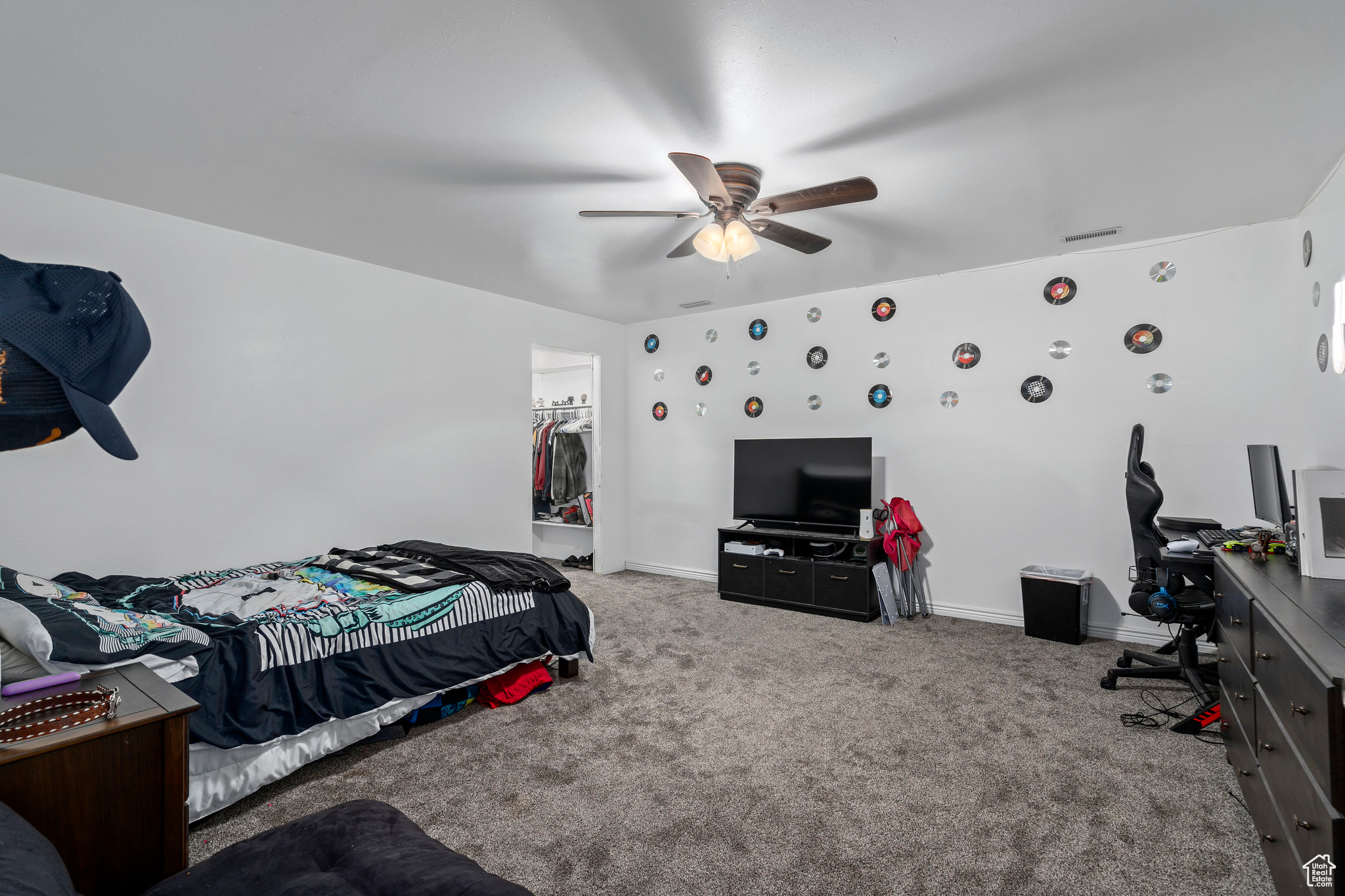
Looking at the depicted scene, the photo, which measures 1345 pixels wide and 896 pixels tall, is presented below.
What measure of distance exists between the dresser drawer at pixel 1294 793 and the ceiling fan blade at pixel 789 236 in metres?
2.18

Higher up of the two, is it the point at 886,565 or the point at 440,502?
the point at 440,502

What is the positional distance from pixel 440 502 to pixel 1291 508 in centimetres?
463

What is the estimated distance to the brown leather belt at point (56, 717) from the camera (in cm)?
114

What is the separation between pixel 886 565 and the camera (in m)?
4.49

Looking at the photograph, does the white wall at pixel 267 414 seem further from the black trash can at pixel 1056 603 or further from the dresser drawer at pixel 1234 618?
the dresser drawer at pixel 1234 618

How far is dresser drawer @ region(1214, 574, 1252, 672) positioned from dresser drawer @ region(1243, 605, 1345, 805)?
17 cm

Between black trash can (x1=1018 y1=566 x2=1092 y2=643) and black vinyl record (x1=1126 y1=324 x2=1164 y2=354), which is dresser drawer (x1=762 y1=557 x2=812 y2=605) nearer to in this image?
black trash can (x1=1018 y1=566 x2=1092 y2=643)

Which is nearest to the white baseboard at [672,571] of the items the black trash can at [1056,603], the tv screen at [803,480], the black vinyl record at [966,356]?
the tv screen at [803,480]

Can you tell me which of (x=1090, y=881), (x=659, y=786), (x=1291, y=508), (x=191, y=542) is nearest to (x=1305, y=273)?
(x=1291, y=508)

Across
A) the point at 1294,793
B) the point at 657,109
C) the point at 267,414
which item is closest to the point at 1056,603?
the point at 1294,793

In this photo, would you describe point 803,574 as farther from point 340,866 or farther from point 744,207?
point 340,866

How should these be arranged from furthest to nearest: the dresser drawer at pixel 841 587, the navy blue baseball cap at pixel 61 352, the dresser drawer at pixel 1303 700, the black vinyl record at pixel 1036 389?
the dresser drawer at pixel 841 587, the black vinyl record at pixel 1036 389, the dresser drawer at pixel 1303 700, the navy blue baseball cap at pixel 61 352

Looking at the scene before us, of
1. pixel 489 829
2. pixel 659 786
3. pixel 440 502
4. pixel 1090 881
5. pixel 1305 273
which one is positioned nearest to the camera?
pixel 1090 881

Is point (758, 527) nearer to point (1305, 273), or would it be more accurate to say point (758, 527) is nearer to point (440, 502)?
point (440, 502)
